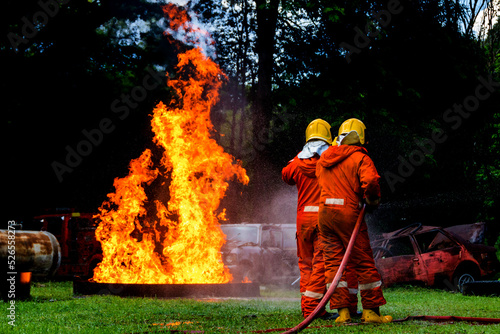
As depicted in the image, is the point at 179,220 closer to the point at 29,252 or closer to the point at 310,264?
the point at 29,252

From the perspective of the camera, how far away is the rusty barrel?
858 centimetres

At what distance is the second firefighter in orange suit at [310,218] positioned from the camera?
6.18 meters

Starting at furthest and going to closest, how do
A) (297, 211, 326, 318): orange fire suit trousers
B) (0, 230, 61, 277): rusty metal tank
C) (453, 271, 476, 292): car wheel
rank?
(453, 271, 476, 292): car wheel → (0, 230, 61, 277): rusty metal tank → (297, 211, 326, 318): orange fire suit trousers

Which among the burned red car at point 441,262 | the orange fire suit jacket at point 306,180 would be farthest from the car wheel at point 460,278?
the orange fire suit jacket at point 306,180

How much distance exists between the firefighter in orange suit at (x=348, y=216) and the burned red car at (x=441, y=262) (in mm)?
7156

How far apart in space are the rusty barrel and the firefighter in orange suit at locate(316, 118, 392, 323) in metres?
5.56

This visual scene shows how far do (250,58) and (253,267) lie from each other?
12609 mm

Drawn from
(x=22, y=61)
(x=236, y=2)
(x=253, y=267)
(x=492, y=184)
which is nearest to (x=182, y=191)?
(x=253, y=267)

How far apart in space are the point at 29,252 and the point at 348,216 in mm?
5991

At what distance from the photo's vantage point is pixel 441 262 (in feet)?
41.3

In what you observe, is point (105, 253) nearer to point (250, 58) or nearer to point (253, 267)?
point (253, 267)

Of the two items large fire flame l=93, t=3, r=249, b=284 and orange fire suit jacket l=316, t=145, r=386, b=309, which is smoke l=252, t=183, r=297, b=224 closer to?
large fire flame l=93, t=3, r=249, b=284

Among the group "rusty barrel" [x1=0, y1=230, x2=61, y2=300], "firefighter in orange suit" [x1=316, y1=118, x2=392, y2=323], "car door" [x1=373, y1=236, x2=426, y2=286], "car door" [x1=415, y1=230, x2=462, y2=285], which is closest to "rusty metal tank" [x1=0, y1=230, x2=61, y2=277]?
"rusty barrel" [x1=0, y1=230, x2=61, y2=300]

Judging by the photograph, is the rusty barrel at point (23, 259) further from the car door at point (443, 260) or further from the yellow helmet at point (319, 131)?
the car door at point (443, 260)
